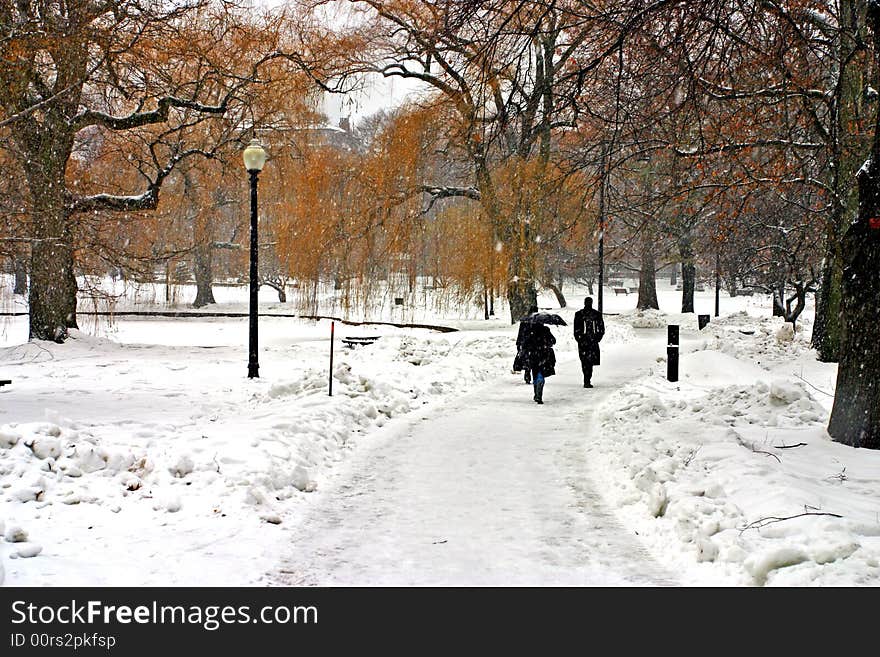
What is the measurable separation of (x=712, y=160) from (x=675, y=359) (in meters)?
3.91

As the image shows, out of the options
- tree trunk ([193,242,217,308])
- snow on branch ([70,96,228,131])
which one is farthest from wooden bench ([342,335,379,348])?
tree trunk ([193,242,217,308])

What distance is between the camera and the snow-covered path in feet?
16.4

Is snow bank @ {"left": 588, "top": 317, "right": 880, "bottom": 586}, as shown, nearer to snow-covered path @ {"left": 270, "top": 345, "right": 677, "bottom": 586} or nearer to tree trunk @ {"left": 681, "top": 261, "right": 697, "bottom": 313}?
snow-covered path @ {"left": 270, "top": 345, "right": 677, "bottom": 586}

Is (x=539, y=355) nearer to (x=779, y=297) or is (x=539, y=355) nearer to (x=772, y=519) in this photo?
(x=772, y=519)

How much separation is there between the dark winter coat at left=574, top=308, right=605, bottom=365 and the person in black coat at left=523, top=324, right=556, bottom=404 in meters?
1.39

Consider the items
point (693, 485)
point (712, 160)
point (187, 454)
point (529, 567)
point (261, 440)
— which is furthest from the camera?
point (712, 160)

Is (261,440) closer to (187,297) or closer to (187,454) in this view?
(187,454)

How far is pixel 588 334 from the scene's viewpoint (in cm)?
1467

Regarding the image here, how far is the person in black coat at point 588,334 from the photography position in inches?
578

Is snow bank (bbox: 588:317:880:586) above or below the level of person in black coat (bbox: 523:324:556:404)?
below

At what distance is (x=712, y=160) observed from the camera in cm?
1466

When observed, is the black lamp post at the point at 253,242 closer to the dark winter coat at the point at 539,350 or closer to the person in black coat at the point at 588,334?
the dark winter coat at the point at 539,350

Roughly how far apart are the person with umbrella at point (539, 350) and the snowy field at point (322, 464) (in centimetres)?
57
